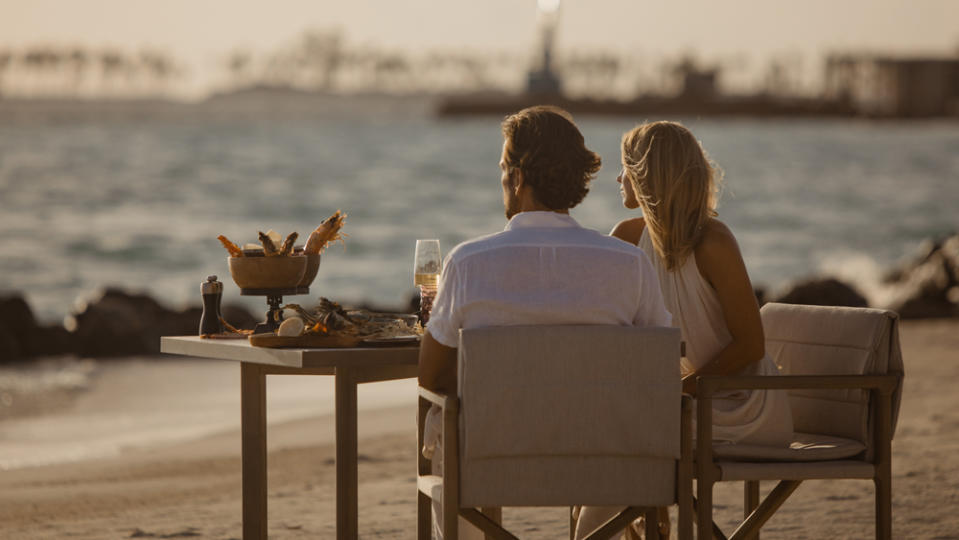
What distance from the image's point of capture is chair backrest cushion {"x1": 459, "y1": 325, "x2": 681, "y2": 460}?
8.23 feet

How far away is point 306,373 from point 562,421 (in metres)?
0.89

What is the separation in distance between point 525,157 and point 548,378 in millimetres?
468

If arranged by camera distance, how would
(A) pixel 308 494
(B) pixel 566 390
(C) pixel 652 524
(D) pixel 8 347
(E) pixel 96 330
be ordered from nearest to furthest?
1. (B) pixel 566 390
2. (C) pixel 652 524
3. (A) pixel 308 494
4. (D) pixel 8 347
5. (E) pixel 96 330

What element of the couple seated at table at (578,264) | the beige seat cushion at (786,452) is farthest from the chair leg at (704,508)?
the couple seated at table at (578,264)

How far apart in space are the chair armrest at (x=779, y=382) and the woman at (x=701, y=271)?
23cm

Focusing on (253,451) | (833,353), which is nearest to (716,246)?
(833,353)

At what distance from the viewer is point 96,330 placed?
989cm

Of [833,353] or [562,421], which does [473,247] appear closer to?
[562,421]

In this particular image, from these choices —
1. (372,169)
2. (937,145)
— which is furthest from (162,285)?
(937,145)

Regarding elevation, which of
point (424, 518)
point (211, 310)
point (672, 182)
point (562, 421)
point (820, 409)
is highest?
A: point (672, 182)

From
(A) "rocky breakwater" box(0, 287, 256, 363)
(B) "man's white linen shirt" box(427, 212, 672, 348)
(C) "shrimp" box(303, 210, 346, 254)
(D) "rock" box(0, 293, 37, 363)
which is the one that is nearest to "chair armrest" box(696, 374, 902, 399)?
(B) "man's white linen shirt" box(427, 212, 672, 348)

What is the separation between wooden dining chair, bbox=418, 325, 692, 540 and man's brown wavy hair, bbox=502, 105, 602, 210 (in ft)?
1.04

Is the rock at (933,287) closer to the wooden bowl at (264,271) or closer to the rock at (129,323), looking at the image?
the rock at (129,323)

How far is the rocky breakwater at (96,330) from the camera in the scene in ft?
32.2
